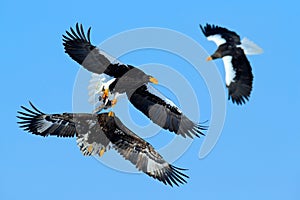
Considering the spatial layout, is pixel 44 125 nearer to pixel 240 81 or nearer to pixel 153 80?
pixel 153 80

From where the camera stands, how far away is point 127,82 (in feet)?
53.8

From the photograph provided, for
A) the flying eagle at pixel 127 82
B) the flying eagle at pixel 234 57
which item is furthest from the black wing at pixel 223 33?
the flying eagle at pixel 127 82

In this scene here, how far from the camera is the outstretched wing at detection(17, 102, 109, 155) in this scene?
1627cm

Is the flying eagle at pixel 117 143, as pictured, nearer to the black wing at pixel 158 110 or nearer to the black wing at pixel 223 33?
the black wing at pixel 158 110

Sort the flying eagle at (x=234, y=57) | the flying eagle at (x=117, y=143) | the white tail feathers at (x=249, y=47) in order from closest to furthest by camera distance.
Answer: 1. the white tail feathers at (x=249, y=47)
2. the flying eagle at (x=234, y=57)
3. the flying eagle at (x=117, y=143)

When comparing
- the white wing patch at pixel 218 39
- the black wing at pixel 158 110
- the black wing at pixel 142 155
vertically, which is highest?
the black wing at pixel 158 110

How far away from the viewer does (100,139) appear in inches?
646

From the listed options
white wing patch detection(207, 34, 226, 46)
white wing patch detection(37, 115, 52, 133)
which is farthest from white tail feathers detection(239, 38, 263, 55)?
white wing patch detection(37, 115, 52, 133)

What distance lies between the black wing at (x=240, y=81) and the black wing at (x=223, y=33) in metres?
0.27

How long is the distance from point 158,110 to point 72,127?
1995mm

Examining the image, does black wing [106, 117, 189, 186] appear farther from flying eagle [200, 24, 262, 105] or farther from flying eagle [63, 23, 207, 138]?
flying eagle [200, 24, 262, 105]

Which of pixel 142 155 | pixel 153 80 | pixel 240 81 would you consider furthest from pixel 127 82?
pixel 240 81

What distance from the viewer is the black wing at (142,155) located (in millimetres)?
16391

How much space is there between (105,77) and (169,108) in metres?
1.61
